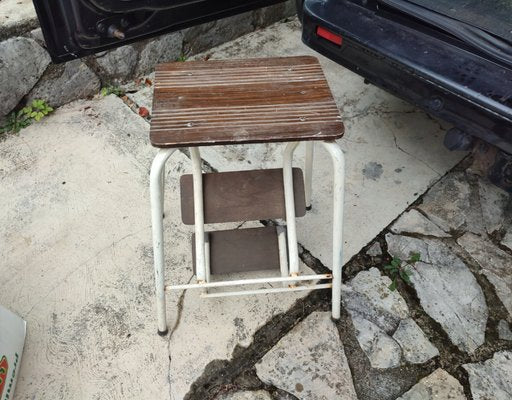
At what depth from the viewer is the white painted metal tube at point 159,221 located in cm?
134

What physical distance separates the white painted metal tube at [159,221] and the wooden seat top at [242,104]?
84 mm

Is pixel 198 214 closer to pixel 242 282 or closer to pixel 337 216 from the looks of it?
pixel 242 282

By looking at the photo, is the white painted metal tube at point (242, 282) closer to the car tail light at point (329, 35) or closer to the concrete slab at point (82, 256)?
the concrete slab at point (82, 256)

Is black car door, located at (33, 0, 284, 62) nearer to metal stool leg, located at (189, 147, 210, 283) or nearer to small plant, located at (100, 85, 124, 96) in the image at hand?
small plant, located at (100, 85, 124, 96)

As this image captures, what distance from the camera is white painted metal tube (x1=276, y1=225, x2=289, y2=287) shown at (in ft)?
6.29

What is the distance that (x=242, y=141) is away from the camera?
1279 millimetres

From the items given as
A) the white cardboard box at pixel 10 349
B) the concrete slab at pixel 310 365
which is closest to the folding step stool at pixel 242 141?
the concrete slab at pixel 310 365

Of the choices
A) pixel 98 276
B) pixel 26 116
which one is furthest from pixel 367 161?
pixel 26 116

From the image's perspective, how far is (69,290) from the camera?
1978 mm

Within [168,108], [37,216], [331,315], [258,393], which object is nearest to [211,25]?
[37,216]

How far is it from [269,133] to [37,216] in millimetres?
1545

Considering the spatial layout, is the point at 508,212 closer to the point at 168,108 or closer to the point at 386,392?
the point at 386,392

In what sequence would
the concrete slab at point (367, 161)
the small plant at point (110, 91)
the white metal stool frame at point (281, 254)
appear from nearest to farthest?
the white metal stool frame at point (281, 254), the concrete slab at point (367, 161), the small plant at point (110, 91)

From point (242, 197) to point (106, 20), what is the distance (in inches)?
53.8
